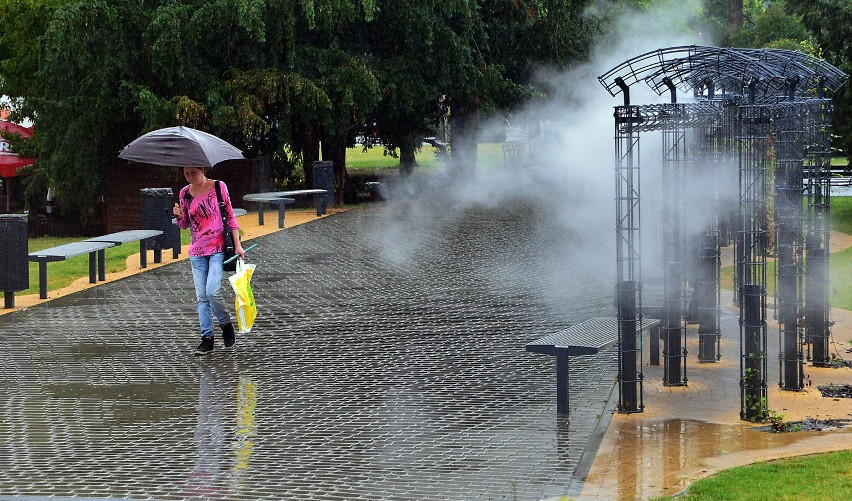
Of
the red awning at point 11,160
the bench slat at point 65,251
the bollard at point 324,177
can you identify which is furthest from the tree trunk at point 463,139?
the bench slat at point 65,251

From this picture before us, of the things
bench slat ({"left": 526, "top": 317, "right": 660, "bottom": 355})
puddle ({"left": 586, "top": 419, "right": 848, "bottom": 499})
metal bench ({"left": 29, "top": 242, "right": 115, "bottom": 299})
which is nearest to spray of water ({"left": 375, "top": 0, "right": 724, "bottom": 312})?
metal bench ({"left": 29, "top": 242, "right": 115, "bottom": 299})

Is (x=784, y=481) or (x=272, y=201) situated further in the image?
(x=272, y=201)

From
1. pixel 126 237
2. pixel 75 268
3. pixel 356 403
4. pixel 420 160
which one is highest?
pixel 420 160

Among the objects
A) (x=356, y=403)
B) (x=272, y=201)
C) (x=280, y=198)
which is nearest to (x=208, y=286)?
(x=356, y=403)

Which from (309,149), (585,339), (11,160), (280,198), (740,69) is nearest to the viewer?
(585,339)

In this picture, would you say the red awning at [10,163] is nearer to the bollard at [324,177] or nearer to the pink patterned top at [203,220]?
the bollard at [324,177]

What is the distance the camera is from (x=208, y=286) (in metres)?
10.8

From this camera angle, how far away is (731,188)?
14.2 metres

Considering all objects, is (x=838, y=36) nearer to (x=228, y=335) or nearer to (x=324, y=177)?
(x=324, y=177)

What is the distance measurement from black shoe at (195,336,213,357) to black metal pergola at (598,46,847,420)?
355cm

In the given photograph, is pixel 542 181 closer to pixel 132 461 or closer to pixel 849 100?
pixel 849 100

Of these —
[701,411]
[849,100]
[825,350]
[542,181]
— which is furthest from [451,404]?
[542,181]

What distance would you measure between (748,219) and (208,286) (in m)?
4.47

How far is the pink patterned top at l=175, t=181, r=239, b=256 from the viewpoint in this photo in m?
10.7
